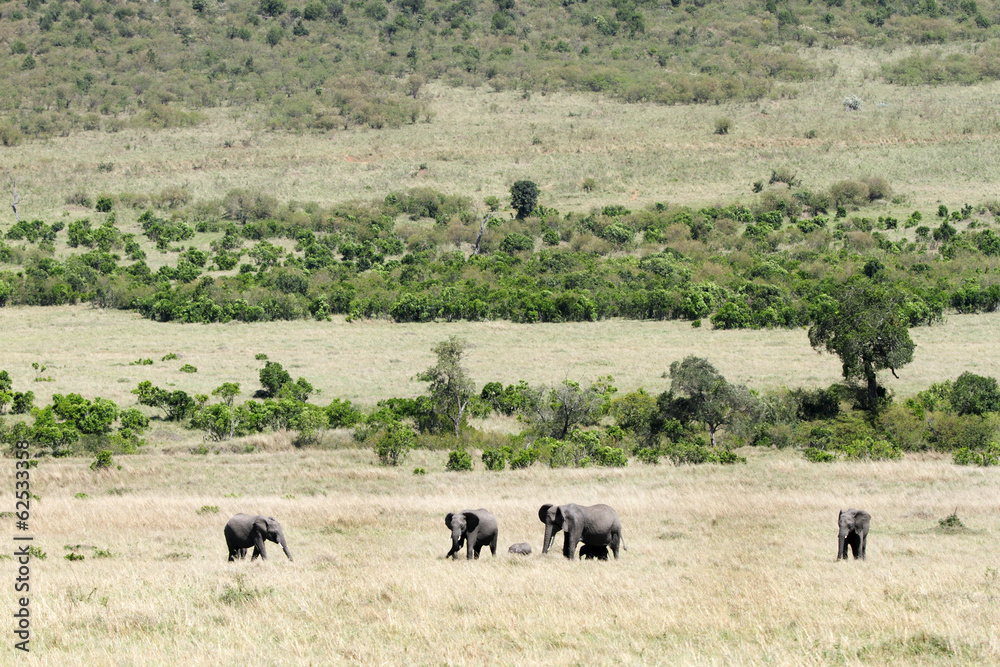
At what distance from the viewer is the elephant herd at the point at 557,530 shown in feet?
49.0

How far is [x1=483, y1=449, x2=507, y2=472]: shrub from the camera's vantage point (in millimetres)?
27438

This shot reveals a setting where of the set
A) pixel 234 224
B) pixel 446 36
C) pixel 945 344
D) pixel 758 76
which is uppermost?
pixel 446 36

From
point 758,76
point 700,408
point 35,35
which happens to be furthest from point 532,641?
point 35,35

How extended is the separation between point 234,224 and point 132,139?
39.2 meters

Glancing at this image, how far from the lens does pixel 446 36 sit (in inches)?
6496

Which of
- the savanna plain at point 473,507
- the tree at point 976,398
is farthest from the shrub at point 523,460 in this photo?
the tree at point 976,398

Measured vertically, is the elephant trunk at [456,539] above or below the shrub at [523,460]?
above

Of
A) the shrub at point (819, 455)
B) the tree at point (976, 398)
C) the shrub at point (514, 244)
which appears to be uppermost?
the shrub at point (514, 244)

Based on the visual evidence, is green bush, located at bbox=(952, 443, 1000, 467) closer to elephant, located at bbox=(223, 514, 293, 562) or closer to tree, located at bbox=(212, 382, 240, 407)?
elephant, located at bbox=(223, 514, 293, 562)

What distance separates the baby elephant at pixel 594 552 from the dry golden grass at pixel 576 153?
7259cm

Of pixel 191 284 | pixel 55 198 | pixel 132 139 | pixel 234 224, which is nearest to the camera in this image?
pixel 191 284

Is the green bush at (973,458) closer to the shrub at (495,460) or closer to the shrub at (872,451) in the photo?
the shrub at (872,451)

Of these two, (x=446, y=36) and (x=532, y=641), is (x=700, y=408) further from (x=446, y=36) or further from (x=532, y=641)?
(x=446, y=36)

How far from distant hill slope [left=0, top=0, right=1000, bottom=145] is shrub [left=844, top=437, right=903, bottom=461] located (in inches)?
3740
